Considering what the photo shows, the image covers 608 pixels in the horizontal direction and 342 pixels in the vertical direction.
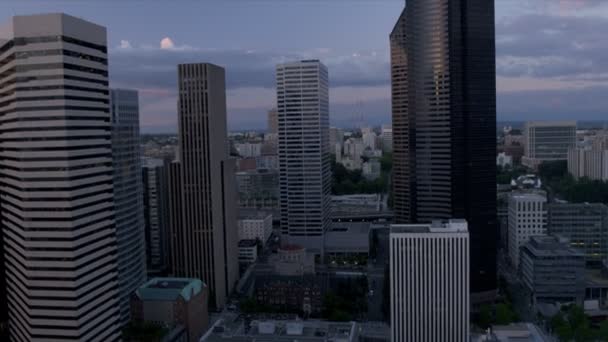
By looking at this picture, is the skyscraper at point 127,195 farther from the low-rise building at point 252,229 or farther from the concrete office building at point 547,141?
the concrete office building at point 547,141

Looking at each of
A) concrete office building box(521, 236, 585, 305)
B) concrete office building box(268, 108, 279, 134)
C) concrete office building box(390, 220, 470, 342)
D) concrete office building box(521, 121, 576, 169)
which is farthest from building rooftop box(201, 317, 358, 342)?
concrete office building box(268, 108, 279, 134)

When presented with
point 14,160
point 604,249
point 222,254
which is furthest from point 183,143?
point 604,249

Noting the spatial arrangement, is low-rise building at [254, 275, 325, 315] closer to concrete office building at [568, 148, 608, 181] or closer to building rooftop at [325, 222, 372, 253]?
building rooftop at [325, 222, 372, 253]

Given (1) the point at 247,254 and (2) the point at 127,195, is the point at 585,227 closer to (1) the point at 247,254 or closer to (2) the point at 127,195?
(1) the point at 247,254

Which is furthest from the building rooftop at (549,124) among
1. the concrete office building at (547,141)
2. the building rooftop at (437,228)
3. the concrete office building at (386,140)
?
the building rooftop at (437,228)

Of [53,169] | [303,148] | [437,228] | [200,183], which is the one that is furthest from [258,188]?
[53,169]

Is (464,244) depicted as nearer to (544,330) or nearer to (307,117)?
(544,330)

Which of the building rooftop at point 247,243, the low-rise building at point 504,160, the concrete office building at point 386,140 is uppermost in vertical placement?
the concrete office building at point 386,140
